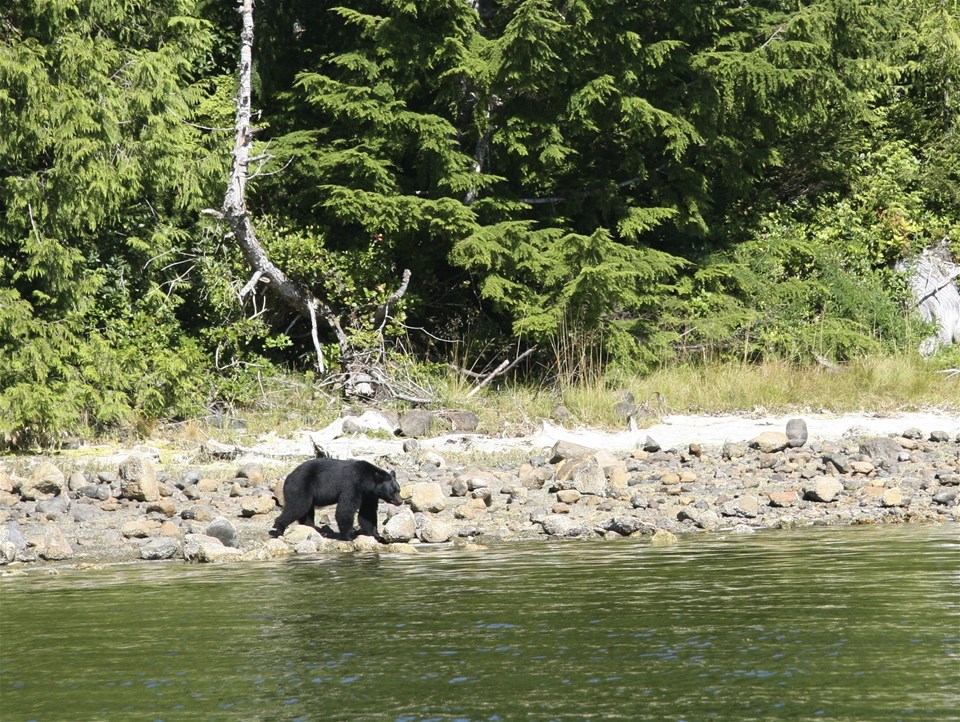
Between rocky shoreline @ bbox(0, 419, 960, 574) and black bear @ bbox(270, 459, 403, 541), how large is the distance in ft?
0.60

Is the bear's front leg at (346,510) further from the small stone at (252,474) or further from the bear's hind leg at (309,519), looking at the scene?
the small stone at (252,474)

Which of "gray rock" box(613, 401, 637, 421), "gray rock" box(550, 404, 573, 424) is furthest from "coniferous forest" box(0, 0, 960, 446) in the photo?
"gray rock" box(550, 404, 573, 424)

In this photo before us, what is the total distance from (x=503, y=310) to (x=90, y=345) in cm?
559

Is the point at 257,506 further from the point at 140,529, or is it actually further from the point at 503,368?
the point at 503,368

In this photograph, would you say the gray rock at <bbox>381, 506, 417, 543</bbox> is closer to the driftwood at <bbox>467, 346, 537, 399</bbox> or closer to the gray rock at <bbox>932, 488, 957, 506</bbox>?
the gray rock at <bbox>932, 488, 957, 506</bbox>

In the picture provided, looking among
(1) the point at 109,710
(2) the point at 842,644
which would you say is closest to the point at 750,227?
(2) the point at 842,644

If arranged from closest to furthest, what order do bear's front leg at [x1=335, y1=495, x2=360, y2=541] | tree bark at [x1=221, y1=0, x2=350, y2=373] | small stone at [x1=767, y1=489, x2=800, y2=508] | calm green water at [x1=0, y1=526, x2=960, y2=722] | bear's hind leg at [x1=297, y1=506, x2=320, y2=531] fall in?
calm green water at [x1=0, y1=526, x2=960, y2=722]
bear's front leg at [x1=335, y1=495, x2=360, y2=541]
bear's hind leg at [x1=297, y1=506, x2=320, y2=531]
small stone at [x1=767, y1=489, x2=800, y2=508]
tree bark at [x1=221, y1=0, x2=350, y2=373]

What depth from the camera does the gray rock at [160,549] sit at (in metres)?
9.34

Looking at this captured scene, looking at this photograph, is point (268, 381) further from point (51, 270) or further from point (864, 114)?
point (864, 114)

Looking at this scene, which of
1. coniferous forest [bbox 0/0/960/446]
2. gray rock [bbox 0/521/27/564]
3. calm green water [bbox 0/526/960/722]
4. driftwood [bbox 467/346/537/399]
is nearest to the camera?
calm green water [bbox 0/526/960/722]

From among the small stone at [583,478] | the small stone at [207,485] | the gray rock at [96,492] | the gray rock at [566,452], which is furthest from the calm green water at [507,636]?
the gray rock at [566,452]

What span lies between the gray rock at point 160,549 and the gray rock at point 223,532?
0.36 meters

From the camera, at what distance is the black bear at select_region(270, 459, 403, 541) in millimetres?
9719

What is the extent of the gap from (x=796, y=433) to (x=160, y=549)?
6.92 m
